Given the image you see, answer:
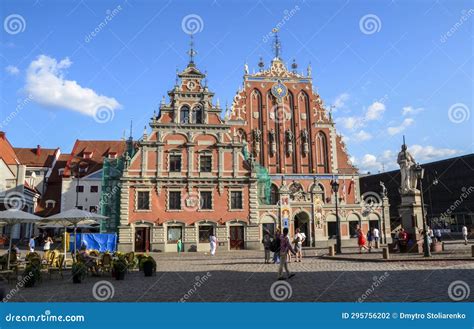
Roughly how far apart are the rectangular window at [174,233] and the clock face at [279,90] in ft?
68.2

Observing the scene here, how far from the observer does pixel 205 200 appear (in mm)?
33031

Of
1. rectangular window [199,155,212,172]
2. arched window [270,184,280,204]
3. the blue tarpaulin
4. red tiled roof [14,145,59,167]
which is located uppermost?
red tiled roof [14,145,59,167]

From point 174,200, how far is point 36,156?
35501mm

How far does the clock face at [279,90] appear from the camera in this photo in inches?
1774

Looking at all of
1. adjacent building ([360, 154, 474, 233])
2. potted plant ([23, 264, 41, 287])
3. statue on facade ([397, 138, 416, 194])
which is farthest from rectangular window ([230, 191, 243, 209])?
adjacent building ([360, 154, 474, 233])

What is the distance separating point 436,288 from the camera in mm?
10188

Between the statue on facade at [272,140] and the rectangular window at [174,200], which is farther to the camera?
the statue on facade at [272,140]

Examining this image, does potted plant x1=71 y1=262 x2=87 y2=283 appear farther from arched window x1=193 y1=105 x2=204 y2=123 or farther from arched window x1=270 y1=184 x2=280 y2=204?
arched window x1=270 y1=184 x2=280 y2=204

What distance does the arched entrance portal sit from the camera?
3606 centimetres

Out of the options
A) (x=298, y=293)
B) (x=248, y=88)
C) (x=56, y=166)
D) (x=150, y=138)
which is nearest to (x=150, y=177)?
(x=150, y=138)

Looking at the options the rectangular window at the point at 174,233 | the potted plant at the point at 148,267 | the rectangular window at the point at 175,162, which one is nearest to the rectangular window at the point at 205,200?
the rectangular window at the point at 174,233

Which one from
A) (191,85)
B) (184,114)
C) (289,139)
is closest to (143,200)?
(184,114)

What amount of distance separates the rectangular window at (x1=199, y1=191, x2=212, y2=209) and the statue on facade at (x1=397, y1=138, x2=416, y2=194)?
1636 cm

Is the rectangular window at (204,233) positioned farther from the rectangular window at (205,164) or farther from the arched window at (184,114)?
the arched window at (184,114)
